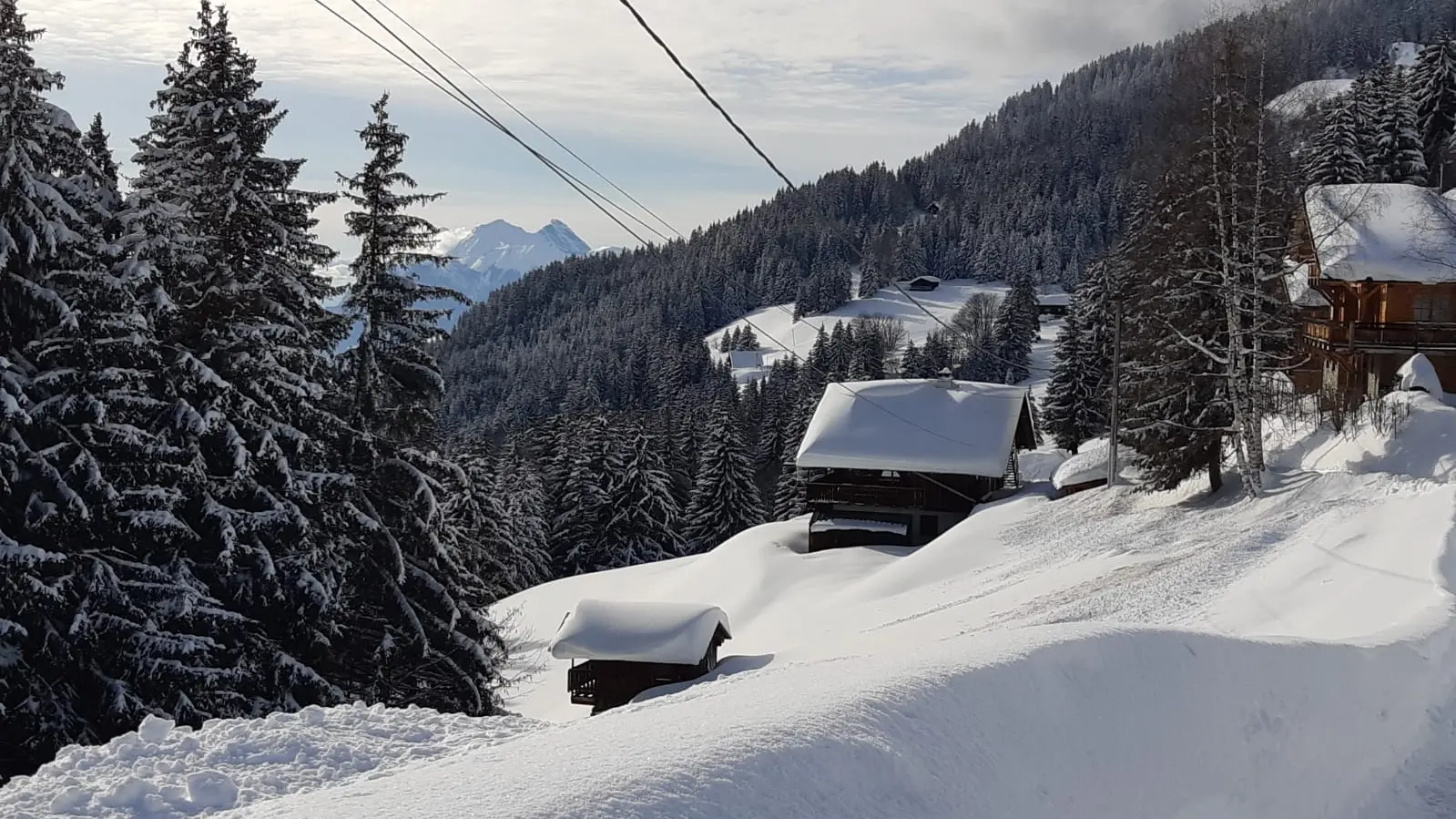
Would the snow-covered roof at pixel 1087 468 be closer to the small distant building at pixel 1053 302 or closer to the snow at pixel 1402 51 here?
the small distant building at pixel 1053 302

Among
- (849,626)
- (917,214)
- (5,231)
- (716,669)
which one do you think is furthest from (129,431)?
(917,214)

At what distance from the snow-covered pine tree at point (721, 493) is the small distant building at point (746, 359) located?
79.6 m

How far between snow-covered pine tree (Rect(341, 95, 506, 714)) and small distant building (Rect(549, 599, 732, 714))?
289cm

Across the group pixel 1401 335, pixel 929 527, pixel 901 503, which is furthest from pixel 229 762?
pixel 929 527

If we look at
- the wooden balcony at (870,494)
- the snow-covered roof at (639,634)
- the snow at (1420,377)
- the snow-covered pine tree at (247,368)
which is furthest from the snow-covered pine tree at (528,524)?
the snow at (1420,377)

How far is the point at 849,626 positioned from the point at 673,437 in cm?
4206

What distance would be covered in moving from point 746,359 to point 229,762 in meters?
129

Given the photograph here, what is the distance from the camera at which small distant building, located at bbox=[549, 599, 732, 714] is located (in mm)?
20844

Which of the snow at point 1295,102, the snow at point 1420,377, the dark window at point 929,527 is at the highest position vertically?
the snow at point 1295,102

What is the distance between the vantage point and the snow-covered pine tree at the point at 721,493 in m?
50.5

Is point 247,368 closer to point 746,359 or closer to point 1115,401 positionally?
point 1115,401

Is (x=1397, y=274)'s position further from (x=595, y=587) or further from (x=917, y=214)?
(x=917, y=214)

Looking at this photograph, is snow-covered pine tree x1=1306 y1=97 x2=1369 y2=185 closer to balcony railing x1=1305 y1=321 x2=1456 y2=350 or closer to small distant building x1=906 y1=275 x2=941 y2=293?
balcony railing x1=1305 y1=321 x2=1456 y2=350

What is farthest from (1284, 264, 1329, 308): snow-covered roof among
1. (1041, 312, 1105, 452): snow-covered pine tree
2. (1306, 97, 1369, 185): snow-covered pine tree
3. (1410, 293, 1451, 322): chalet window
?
(1041, 312, 1105, 452): snow-covered pine tree
